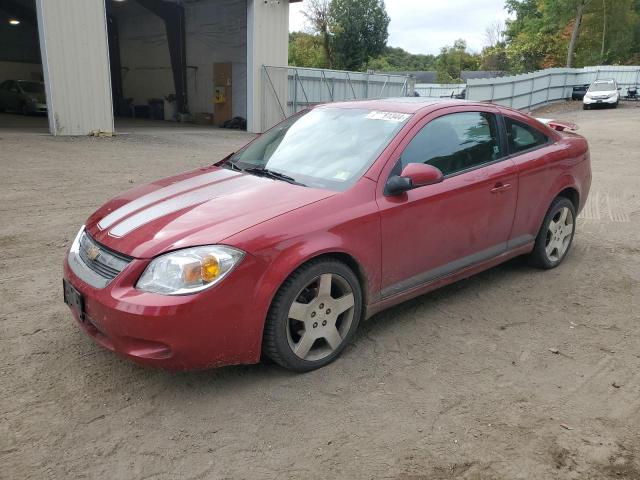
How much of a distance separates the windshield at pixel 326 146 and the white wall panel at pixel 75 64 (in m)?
11.7

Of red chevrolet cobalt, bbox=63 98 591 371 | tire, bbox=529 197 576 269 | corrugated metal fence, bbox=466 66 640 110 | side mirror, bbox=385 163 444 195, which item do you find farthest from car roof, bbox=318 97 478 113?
corrugated metal fence, bbox=466 66 640 110

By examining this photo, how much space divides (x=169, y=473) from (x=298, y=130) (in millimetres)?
2673

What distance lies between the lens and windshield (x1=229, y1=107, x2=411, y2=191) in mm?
3527

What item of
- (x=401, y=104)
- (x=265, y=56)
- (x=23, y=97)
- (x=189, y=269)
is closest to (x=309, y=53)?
(x=23, y=97)

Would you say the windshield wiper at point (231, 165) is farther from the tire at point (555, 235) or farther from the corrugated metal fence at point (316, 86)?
the corrugated metal fence at point (316, 86)

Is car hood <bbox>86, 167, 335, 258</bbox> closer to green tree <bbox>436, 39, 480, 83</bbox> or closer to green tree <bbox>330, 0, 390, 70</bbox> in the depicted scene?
green tree <bbox>330, 0, 390, 70</bbox>

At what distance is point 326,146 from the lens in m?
3.82

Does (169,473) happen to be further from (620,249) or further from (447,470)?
(620,249)

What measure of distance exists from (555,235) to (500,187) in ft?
3.94

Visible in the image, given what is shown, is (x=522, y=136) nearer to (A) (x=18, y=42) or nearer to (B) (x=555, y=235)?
(B) (x=555, y=235)

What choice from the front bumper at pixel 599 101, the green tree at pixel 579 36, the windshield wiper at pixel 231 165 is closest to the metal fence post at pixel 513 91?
the front bumper at pixel 599 101

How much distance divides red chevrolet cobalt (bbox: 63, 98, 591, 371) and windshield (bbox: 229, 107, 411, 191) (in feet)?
0.04

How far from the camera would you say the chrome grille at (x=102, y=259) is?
285cm

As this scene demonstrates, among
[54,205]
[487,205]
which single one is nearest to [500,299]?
[487,205]
